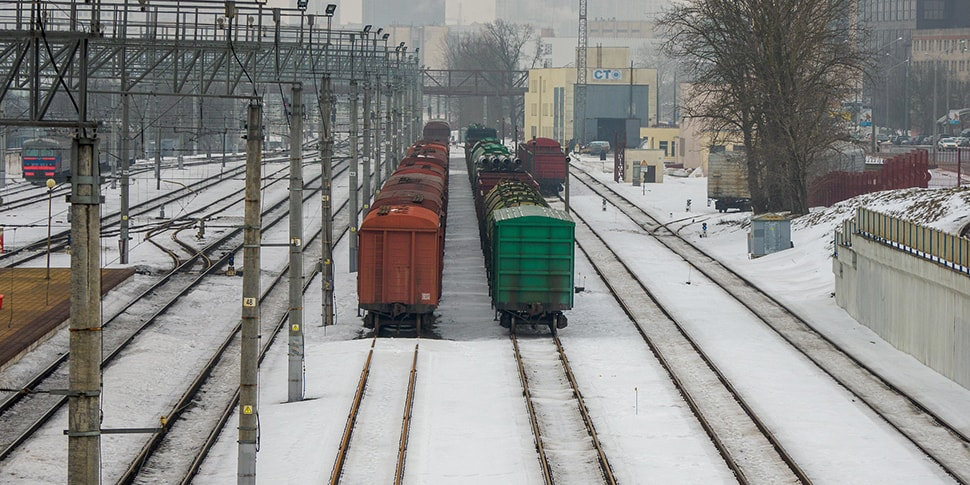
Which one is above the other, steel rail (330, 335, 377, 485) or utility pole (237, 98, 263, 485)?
utility pole (237, 98, 263, 485)

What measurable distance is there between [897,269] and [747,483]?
14437mm

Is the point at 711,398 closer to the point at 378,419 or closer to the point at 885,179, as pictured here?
the point at 378,419

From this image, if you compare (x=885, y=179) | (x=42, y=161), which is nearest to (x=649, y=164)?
(x=885, y=179)

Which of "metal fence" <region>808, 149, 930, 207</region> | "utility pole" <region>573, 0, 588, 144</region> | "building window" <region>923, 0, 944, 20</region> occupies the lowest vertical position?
A: "metal fence" <region>808, 149, 930, 207</region>

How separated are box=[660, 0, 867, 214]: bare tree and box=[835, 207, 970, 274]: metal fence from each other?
1880cm

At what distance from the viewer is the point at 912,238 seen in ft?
109

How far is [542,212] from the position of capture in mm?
34688

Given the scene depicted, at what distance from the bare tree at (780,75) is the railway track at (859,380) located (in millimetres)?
10525

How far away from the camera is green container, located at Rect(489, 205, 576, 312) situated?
33.8 metres

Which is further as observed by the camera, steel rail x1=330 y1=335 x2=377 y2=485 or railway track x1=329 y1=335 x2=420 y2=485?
railway track x1=329 y1=335 x2=420 y2=485

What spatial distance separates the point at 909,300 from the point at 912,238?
4.94 feet

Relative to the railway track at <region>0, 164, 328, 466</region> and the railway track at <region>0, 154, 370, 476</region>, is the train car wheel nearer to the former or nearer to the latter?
the railway track at <region>0, 154, 370, 476</region>

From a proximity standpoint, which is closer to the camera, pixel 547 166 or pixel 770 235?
pixel 770 235

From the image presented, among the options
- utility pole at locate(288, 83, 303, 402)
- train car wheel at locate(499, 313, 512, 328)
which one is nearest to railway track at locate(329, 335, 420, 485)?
utility pole at locate(288, 83, 303, 402)
